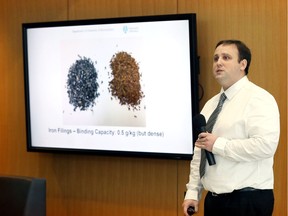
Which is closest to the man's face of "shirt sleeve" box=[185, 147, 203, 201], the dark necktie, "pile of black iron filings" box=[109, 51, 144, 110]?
the dark necktie

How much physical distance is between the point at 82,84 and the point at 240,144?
178cm

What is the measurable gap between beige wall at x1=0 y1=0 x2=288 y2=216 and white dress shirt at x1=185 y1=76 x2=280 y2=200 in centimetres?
92

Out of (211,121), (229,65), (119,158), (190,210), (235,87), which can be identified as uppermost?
(229,65)

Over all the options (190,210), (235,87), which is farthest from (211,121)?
(190,210)

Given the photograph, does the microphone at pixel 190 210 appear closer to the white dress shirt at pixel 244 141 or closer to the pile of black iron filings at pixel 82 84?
the white dress shirt at pixel 244 141

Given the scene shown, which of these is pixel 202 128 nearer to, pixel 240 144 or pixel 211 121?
pixel 211 121

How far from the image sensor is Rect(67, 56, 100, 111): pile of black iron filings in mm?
3811

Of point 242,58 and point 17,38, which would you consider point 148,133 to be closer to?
point 242,58

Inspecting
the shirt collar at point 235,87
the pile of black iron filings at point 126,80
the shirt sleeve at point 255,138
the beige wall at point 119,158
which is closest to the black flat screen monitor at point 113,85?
the pile of black iron filings at point 126,80

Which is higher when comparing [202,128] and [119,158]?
[202,128]

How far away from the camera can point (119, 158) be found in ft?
13.0

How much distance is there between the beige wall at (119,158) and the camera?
11.2 ft

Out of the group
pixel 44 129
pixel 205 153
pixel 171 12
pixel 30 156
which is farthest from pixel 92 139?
pixel 205 153

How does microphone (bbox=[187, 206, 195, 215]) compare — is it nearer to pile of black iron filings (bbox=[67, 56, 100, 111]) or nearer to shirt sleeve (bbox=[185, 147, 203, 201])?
shirt sleeve (bbox=[185, 147, 203, 201])
